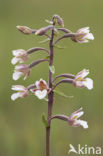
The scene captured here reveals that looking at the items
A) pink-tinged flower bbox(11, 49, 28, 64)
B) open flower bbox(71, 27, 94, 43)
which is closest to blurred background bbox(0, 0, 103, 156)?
open flower bbox(71, 27, 94, 43)

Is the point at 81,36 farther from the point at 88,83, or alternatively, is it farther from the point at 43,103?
the point at 43,103

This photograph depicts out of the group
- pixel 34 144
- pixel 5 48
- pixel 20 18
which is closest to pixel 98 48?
pixel 5 48

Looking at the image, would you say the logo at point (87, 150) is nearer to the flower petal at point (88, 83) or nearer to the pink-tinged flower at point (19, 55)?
the flower petal at point (88, 83)

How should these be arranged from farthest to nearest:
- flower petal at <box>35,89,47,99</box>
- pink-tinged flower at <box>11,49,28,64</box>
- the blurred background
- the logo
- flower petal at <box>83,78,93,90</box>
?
1. the blurred background
2. the logo
3. pink-tinged flower at <box>11,49,28,64</box>
4. flower petal at <box>83,78,93,90</box>
5. flower petal at <box>35,89,47,99</box>

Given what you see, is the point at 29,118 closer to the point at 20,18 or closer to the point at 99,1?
the point at 20,18

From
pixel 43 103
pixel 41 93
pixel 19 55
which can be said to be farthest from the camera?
pixel 43 103

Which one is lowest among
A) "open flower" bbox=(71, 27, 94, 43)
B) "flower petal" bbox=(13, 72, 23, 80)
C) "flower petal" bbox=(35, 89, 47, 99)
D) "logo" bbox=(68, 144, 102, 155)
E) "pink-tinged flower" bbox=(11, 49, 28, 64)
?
"logo" bbox=(68, 144, 102, 155)

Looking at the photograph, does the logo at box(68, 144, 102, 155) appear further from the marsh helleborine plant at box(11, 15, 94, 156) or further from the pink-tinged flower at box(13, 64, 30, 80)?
the pink-tinged flower at box(13, 64, 30, 80)

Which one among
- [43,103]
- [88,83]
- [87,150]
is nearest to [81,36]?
[88,83]

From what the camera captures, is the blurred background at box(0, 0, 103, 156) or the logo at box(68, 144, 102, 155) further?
the blurred background at box(0, 0, 103, 156)

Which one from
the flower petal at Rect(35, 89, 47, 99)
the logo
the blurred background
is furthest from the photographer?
the blurred background

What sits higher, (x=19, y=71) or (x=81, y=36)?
(x=81, y=36)

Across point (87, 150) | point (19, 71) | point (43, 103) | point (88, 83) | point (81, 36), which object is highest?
point (43, 103)
